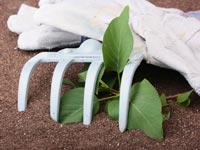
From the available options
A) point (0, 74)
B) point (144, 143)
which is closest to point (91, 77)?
point (144, 143)

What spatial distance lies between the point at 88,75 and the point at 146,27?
22 centimetres

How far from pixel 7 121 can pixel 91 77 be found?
0.71ft

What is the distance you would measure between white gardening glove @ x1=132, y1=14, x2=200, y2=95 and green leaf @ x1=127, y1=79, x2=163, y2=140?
11 centimetres

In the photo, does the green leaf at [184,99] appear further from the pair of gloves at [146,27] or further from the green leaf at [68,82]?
the green leaf at [68,82]

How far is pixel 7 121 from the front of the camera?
100 centimetres

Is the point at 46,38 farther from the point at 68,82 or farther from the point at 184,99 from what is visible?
the point at 184,99

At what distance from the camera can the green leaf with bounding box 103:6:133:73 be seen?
981 millimetres

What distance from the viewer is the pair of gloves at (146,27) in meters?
1.04

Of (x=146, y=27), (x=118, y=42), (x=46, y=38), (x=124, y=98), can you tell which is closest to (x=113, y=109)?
(x=124, y=98)

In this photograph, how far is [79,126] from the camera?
971 mm

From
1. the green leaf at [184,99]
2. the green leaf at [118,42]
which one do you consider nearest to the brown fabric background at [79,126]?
the green leaf at [184,99]

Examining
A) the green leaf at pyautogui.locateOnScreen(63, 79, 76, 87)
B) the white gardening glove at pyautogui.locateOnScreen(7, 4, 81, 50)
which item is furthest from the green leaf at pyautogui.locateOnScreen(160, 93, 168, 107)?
the white gardening glove at pyautogui.locateOnScreen(7, 4, 81, 50)

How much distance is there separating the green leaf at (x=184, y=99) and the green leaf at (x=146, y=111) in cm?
9

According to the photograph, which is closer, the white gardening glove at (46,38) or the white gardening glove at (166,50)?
the white gardening glove at (166,50)
